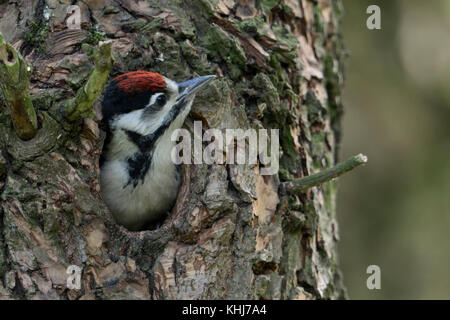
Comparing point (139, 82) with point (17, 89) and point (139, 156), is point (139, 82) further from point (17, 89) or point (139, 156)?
point (17, 89)

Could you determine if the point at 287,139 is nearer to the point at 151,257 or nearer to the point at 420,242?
the point at 151,257

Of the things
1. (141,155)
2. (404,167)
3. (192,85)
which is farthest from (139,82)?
(404,167)

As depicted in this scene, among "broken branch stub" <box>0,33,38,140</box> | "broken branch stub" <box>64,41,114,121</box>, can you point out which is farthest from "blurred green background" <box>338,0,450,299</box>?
"broken branch stub" <box>0,33,38,140</box>

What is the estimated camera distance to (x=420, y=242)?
8602 mm

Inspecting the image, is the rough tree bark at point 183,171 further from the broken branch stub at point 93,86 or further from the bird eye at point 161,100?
the bird eye at point 161,100

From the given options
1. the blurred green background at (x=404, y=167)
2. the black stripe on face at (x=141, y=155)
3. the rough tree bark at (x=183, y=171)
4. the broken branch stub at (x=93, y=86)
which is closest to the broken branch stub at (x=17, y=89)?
the rough tree bark at (x=183, y=171)

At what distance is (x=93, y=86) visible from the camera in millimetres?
3836

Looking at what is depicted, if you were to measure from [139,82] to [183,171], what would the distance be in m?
0.78

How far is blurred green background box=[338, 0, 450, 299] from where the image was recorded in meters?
8.56

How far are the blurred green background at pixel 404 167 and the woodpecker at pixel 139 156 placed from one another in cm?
415

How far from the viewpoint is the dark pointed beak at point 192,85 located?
4.60 metres

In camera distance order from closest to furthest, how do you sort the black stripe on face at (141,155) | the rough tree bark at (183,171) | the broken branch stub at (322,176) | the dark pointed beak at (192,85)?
1. the broken branch stub at (322,176)
2. the rough tree bark at (183,171)
3. the dark pointed beak at (192,85)
4. the black stripe on face at (141,155)

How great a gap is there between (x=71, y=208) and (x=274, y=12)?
2272 millimetres
